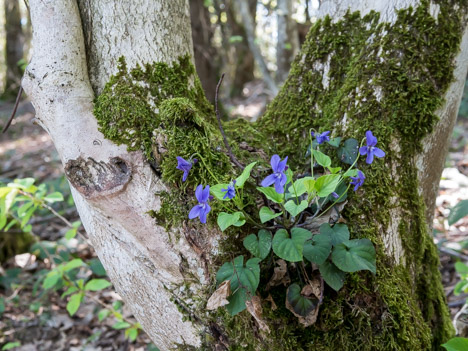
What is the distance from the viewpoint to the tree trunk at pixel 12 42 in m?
12.3

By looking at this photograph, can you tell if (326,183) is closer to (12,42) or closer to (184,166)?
(184,166)

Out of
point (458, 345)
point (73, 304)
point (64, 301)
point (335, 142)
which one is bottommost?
point (64, 301)

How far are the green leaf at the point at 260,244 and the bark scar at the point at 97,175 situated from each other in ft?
1.78

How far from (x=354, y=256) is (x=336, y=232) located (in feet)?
0.36

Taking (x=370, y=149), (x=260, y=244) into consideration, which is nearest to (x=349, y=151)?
(x=370, y=149)

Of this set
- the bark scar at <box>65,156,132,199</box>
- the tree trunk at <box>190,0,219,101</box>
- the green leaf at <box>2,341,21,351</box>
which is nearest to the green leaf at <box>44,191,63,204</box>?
the bark scar at <box>65,156,132,199</box>

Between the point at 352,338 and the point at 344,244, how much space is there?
417mm

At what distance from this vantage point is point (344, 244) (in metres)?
1.39

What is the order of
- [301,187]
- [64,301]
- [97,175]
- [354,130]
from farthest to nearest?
1. [64,301]
2. [354,130]
3. [97,175]
4. [301,187]

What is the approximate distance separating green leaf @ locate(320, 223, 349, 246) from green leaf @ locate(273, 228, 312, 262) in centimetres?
12

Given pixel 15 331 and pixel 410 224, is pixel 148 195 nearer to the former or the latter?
pixel 410 224

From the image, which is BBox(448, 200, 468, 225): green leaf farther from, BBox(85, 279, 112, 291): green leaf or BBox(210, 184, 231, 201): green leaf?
BBox(85, 279, 112, 291): green leaf

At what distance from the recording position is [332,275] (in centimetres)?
139

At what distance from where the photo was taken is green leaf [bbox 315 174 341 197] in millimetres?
1353
